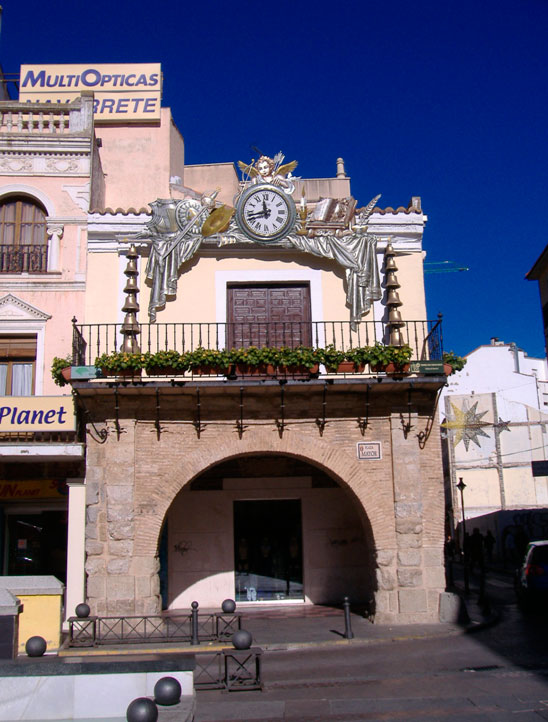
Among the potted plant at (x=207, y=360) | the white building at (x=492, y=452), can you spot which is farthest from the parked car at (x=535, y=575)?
the white building at (x=492, y=452)

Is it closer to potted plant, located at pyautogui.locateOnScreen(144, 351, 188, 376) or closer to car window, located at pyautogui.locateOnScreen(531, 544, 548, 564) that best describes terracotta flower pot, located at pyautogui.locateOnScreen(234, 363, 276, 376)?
potted plant, located at pyautogui.locateOnScreen(144, 351, 188, 376)

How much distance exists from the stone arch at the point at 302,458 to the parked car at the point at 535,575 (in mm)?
4497

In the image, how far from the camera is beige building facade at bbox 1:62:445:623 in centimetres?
1436

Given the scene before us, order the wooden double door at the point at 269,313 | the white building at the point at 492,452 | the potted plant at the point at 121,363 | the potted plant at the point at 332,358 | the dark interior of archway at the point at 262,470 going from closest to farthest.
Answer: the potted plant at the point at 121,363 < the potted plant at the point at 332,358 < the wooden double door at the point at 269,313 < the dark interior of archway at the point at 262,470 < the white building at the point at 492,452

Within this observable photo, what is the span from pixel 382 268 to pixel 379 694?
29.7ft

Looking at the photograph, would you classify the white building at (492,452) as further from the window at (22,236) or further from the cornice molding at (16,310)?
the window at (22,236)

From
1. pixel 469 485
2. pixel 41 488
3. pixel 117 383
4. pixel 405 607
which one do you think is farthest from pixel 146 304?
pixel 469 485

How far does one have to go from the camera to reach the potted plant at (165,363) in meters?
14.4

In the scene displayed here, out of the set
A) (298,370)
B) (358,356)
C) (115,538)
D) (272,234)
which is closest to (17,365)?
(115,538)

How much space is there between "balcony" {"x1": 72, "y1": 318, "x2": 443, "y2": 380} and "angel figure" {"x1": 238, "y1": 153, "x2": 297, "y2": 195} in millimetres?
3018

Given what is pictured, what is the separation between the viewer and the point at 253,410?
584 inches

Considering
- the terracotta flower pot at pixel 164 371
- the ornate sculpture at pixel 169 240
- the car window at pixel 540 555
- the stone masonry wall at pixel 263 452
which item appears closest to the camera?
the stone masonry wall at pixel 263 452

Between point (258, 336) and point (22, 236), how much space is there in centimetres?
623

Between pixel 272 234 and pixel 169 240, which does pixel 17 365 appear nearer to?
pixel 169 240
